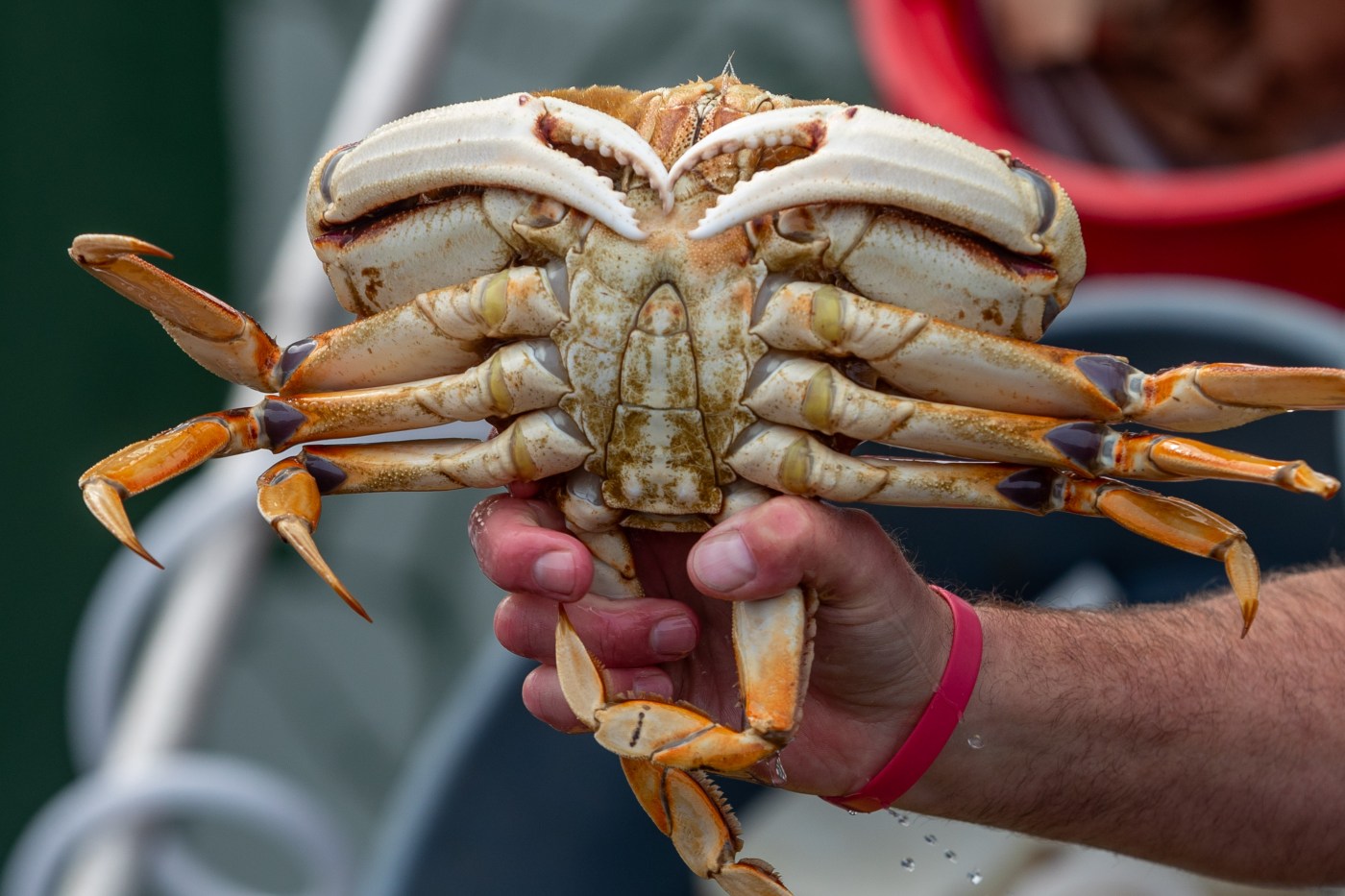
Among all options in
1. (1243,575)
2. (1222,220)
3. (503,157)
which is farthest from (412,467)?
(1222,220)

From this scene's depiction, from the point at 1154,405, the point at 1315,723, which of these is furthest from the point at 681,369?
the point at 1315,723

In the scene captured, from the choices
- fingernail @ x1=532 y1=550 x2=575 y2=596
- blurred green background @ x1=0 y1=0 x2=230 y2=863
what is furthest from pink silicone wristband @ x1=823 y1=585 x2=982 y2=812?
blurred green background @ x1=0 y1=0 x2=230 y2=863

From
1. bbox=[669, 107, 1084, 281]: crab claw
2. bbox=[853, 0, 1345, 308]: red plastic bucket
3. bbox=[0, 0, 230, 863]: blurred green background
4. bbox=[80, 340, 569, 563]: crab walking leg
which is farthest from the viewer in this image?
bbox=[0, 0, 230, 863]: blurred green background

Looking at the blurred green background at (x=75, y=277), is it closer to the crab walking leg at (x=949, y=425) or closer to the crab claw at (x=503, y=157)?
the crab claw at (x=503, y=157)

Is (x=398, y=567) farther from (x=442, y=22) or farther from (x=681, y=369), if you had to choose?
(x=681, y=369)

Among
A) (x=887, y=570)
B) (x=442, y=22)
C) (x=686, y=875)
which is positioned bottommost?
(x=686, y=875)

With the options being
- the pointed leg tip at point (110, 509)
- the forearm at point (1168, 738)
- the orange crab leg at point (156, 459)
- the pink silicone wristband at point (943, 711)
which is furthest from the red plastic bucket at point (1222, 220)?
the pointed leg tip at point (110, 509)

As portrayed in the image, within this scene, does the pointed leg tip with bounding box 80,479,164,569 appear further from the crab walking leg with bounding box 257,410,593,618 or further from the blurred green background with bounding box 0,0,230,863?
the blurred green background with bounding box 0,0,230,863
